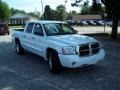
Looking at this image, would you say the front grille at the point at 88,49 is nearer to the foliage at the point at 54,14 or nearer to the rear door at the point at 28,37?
the rear door at the point at 28,37

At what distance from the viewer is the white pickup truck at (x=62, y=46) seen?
8586 mm

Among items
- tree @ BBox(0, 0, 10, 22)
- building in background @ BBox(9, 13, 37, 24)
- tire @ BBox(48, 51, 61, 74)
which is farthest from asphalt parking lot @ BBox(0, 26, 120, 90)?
building in background @ BBox(9, 13, 37, 24)

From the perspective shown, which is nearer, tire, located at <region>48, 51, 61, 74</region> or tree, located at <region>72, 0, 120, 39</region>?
tire, located at <region>48, 51, 61, 74</region>

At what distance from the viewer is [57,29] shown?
1039 centimetres

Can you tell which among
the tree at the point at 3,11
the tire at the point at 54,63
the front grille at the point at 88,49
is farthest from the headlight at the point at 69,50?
the tree at the point at 3,11

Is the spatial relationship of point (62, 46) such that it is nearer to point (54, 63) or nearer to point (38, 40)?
point (54, 63)

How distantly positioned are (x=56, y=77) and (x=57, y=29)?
2356 mm

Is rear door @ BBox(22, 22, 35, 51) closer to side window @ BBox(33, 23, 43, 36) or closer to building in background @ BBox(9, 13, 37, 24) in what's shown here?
side window @ BBox(33, 23, 43, 36)

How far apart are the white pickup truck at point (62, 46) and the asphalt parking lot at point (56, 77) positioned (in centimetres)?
45

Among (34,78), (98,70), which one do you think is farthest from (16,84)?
(98,70)

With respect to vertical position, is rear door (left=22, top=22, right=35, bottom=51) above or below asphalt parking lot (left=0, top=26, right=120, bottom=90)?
above

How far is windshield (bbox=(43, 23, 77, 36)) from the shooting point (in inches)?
397

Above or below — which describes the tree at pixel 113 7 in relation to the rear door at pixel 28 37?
A: above

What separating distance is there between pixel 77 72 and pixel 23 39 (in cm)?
405
